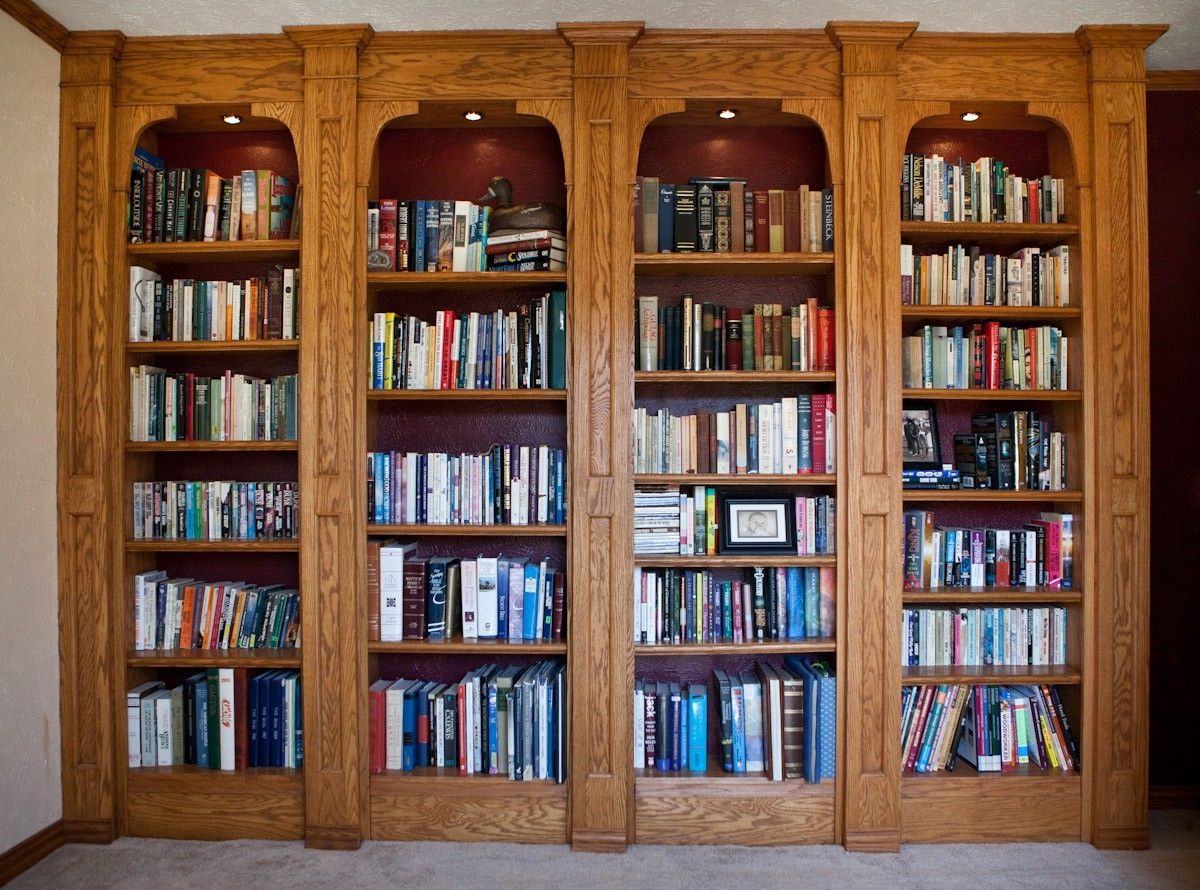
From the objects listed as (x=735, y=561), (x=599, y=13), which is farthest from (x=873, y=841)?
(x=599, y=13)

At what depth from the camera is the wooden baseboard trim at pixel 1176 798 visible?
324cm

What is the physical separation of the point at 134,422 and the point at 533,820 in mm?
1997

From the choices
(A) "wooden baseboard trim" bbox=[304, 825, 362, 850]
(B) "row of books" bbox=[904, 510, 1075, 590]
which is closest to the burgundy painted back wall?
(B) "row of books" bbox=[904, 510, 1075, 590]

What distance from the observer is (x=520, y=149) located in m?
3.31

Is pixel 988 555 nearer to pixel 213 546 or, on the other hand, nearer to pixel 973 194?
pixel 973 194

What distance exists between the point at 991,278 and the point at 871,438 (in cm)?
76

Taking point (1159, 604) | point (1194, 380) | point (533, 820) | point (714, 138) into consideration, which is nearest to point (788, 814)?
point (533, 820)

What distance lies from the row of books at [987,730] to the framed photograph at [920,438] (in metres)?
0.80

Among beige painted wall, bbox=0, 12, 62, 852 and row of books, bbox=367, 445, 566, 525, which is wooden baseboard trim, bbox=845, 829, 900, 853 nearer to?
row of books, bbox=367, 445, 566, 525

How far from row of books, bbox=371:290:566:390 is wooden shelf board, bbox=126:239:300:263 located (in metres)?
0.42

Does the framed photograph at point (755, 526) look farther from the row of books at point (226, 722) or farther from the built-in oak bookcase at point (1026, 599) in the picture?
the row of books at point (226, 722)

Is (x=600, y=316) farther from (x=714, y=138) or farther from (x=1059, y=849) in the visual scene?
(x=1059, y=849)

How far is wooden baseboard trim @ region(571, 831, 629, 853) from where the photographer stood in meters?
2.88

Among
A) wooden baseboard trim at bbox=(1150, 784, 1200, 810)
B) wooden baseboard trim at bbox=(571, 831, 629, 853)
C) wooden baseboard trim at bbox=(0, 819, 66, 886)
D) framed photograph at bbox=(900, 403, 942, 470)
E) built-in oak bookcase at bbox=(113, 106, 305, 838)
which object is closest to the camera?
wooden baseboard trim at bbox=(0, 819, 66, 886)
